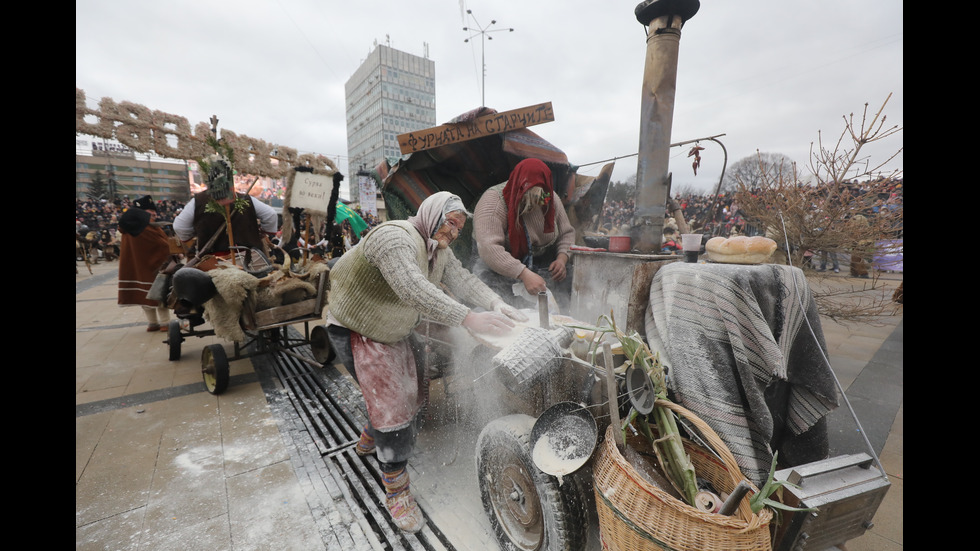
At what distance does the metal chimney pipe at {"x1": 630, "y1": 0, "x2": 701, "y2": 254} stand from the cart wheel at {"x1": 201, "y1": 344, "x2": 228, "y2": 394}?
162 inches

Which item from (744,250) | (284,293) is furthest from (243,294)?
(744,250)

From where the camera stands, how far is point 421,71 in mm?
56531

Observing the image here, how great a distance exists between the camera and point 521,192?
3.20 m

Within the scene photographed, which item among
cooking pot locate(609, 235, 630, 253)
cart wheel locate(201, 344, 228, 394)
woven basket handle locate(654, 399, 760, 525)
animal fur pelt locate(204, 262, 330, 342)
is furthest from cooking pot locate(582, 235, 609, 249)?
cart wheel locate(201, 344, 228, 394)

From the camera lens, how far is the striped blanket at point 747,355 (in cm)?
179

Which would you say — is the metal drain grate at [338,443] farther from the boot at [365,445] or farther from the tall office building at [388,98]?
the tall office building at [388,98]

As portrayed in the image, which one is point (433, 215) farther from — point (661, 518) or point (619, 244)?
point (661, 518)

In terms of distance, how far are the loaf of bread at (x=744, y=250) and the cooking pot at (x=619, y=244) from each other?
694 millimetres

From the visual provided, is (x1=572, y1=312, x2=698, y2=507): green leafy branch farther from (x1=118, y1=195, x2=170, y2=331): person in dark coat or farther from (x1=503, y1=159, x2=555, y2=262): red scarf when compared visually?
(x1=118, y1=195, x2=170, y2=331): person in dark coat

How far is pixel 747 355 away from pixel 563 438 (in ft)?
3.38

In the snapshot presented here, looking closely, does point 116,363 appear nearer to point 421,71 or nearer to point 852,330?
point 852,330
